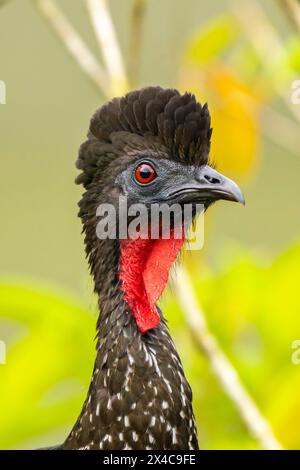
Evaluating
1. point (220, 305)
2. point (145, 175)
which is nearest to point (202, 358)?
point (220, 305)

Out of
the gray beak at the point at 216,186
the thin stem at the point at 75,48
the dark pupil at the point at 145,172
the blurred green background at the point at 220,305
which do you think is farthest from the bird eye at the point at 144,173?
the thin stem at the point at 75,48

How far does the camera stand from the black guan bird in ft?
10.2

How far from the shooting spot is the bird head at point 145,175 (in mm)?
3074

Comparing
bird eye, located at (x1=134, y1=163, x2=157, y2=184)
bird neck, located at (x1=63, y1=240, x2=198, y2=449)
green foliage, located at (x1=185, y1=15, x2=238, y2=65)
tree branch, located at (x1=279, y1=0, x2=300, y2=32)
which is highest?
green foliage, located at (x1=185, y1=15, x2=238, y2=65)

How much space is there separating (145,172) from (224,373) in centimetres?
77

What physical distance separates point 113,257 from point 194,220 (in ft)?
0.87

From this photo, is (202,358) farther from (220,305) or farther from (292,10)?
(292,10)

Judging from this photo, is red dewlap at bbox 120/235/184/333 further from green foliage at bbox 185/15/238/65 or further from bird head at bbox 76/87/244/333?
green foliage at bbox 185/15/238/65

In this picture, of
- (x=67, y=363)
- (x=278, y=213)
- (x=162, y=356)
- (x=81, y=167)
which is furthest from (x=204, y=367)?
(x=278, y=213)

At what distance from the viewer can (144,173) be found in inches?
125

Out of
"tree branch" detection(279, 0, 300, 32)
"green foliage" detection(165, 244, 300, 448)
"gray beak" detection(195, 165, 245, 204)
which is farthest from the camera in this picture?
"green foliage" detection(165, 244, 300, 448)

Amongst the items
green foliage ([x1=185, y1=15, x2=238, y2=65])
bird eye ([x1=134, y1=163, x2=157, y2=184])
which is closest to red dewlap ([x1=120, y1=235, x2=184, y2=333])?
bird eye ([x1=134, y1=163, x2=157, y2=184])

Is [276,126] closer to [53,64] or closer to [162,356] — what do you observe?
[162,356]

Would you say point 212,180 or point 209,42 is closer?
point 212,180
